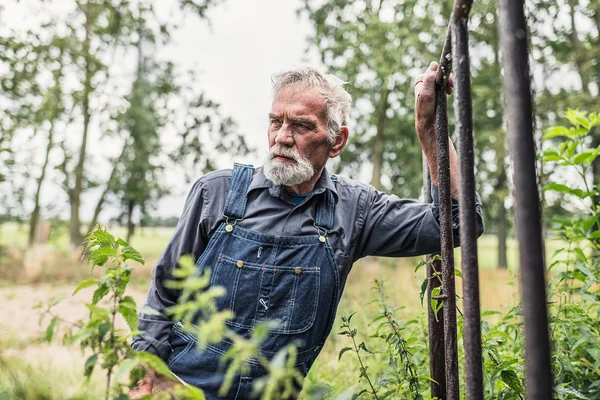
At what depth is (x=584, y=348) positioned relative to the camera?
197 cm

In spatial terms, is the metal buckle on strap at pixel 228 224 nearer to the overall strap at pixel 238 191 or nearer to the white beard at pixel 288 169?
the overall strap at pixel 238 191

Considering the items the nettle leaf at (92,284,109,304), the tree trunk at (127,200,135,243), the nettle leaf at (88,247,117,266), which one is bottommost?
the nettle leaf at (92,284,109,304)

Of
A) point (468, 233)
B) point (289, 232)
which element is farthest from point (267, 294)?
point (468, 233)

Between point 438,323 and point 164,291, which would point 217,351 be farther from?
point 438,323

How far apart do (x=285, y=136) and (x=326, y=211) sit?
41 centimetres

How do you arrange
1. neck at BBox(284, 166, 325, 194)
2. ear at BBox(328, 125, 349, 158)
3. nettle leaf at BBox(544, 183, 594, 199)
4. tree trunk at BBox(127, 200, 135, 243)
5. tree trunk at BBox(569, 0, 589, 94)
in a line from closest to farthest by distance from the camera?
1. nettle leaf at BBox(544, 183, 594, 199)
2. neck at BBox(284, 166, 325, 194)
3. ear at BBox(328, 125, 349, 158)
4. tree trunk at BBox(569, 0, 589, 94)
5. tree trunk at BBox(127, 200, 135, 243)

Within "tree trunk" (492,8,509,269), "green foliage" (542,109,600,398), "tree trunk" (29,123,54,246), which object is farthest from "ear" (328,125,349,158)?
"tree trunk" (29,123,54,246)

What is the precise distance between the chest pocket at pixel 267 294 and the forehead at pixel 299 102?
755 mm

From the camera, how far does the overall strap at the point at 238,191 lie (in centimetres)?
222

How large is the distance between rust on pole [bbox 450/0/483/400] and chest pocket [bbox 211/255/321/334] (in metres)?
1.11

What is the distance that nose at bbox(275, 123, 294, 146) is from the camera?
2383mm

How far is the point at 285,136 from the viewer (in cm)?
240

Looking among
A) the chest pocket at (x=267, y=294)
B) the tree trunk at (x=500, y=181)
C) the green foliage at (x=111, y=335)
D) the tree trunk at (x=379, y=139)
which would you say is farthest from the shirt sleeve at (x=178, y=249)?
the tree trunk at (x=379, y=139)

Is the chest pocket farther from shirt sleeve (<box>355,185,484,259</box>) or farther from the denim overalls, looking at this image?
shirt sleeve (<box>355,185,484,259</box>)
